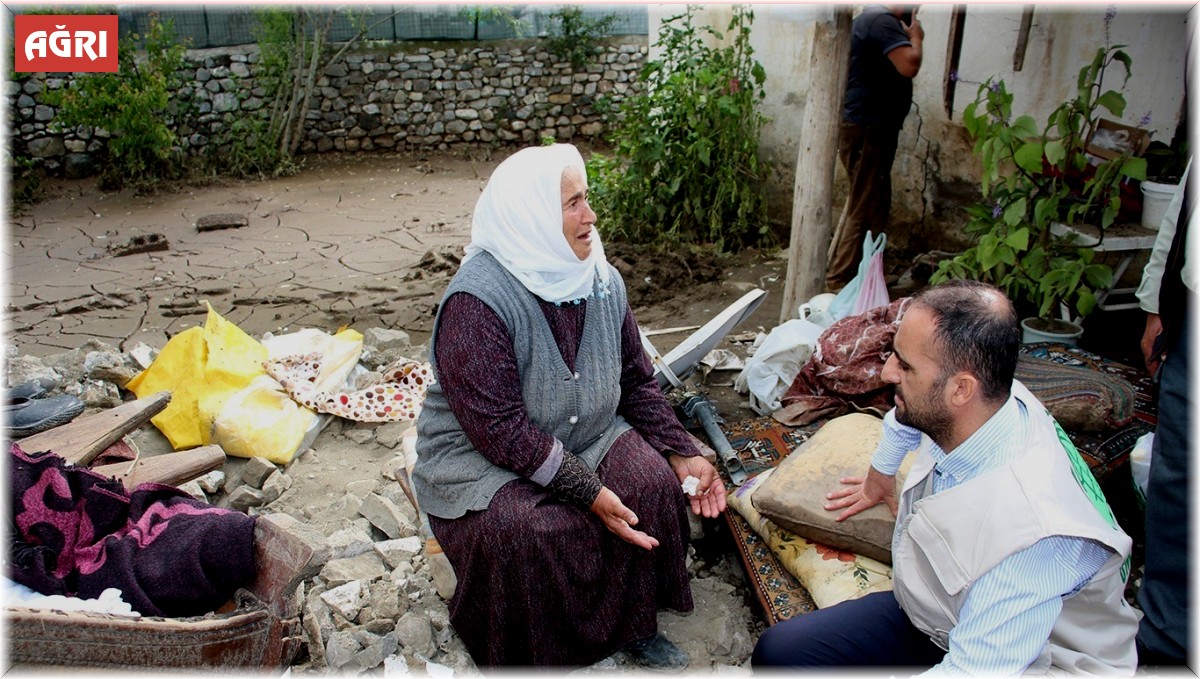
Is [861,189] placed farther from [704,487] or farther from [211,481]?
[211,481]

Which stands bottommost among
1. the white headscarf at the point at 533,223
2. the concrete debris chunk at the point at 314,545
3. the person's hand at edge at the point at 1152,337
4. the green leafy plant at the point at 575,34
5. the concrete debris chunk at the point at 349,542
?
the concrete debris chunk at the point at 349,542

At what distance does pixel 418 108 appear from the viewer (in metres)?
12.3

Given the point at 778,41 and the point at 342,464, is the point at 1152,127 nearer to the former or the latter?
the point at 778,41

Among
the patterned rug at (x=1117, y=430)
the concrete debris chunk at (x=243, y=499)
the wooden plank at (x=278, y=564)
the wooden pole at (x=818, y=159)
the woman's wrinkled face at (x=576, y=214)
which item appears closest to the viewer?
the wooden plank at (x=278, y=564)

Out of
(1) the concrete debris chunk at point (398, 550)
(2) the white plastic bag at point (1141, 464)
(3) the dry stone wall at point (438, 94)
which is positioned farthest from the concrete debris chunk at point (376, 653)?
(3) the dry stone wall at point (438, 94)

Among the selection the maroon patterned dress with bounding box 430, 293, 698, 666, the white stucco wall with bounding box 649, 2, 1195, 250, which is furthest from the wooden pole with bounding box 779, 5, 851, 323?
the maroon patterned dress with bounding box 430, 293, 698, 666

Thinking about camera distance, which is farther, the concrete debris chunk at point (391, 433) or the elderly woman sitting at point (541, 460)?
the concrete debris chunk at point (391, 433)

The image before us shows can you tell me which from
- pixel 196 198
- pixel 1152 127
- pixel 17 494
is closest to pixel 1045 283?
pixel 1152 127

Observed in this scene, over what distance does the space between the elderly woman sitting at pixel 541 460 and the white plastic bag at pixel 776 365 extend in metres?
1.39

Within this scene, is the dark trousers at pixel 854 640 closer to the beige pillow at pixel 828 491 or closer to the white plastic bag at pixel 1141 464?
the beige pillow at pixel 828 491

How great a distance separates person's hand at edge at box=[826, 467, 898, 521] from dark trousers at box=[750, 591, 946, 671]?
0.37 meters

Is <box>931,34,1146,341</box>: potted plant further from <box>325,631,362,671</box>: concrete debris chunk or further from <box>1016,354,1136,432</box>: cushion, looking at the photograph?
<box>325,631,362,671</box>: concrete debris chunk

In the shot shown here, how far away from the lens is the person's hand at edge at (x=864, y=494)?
2.50 metres

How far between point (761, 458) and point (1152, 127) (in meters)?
2.86
